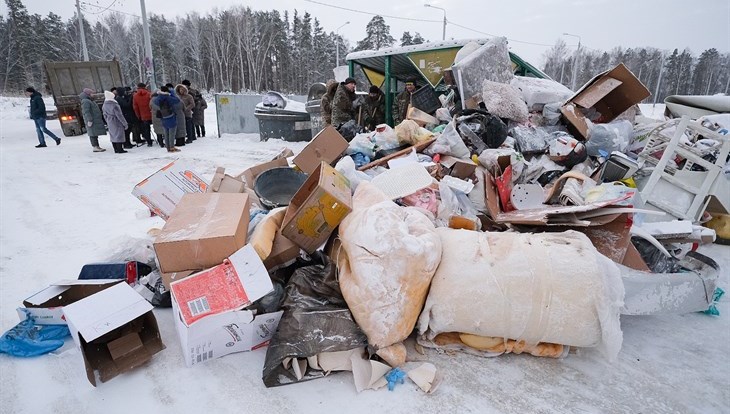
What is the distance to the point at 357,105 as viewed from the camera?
6617 millimetres

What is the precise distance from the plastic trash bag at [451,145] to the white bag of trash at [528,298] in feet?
6.53

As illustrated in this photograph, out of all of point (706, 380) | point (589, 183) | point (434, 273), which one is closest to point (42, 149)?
point (434, 273)

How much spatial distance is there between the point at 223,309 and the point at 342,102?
514 cm

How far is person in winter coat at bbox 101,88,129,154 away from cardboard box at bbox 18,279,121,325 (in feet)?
21.1

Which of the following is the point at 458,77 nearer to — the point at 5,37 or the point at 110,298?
the point at 110,298

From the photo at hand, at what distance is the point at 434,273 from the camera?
6.61 feet

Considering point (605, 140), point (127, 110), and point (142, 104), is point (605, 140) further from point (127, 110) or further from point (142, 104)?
point (127, 110)

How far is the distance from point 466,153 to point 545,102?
1.90 m

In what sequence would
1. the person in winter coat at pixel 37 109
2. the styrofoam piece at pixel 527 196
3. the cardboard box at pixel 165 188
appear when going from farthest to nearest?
the person in winter coat at pixel 37 109
the styrofoam piece at pixel 527 196
the cardboard box at pixel 165 188

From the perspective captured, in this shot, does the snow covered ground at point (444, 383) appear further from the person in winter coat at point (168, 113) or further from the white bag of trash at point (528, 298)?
the person in winter coat at point (168, 113)

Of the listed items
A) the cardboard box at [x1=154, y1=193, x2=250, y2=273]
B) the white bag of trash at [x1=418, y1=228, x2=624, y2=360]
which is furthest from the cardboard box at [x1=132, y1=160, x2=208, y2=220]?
the white bag of trash at [x1=418, y1=228, x2=624, y2=360]

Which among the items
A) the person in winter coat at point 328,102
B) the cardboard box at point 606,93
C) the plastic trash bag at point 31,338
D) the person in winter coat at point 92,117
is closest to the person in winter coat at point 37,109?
the person in winter coat at point 92,117

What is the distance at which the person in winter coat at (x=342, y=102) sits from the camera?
637 cm

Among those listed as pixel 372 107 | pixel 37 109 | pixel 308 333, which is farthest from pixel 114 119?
pixel 308 333
